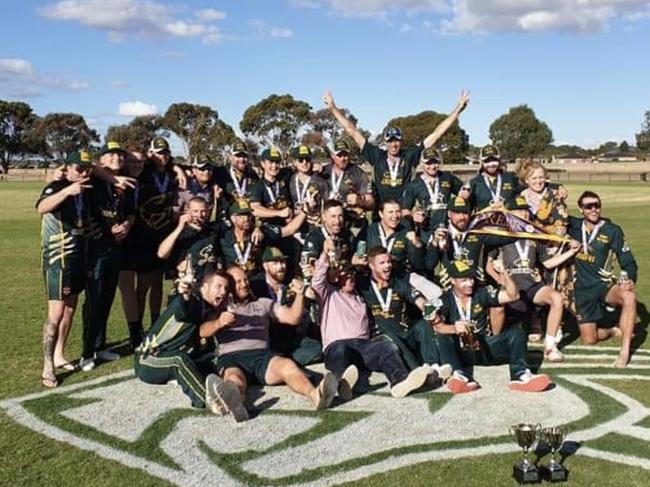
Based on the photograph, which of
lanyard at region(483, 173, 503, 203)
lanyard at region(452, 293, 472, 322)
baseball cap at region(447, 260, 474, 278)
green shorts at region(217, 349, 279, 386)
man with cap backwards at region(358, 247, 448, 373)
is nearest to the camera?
green shorts at region(217, 349, 279, 386)

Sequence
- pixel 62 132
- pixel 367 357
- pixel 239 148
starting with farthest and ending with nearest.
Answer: pixel 62 132
pixel 239 148
pixel 367 357

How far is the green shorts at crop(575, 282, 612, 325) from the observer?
8.27m

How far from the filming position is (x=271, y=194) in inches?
332

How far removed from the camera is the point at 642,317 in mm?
9727

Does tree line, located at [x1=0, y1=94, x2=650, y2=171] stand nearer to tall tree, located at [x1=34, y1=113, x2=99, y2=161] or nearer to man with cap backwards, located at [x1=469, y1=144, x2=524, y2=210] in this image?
tall tree, located at [x1=34, y1=113, x2=99, y2=161]

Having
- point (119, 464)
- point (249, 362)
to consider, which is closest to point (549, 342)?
point (249, 362)

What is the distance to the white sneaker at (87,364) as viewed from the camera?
7262 mm

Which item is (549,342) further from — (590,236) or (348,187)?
(348,187)

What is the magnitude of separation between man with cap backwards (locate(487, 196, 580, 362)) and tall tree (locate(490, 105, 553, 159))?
106m

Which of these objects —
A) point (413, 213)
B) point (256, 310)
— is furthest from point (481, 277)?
point (256, 310)

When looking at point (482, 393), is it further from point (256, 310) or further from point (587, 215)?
point (587, 215)

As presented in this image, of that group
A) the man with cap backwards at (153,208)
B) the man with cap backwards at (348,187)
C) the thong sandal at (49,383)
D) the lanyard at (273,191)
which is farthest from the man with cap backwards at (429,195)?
the thong sandal at (49,383)

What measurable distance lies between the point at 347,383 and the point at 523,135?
112282 millimetres

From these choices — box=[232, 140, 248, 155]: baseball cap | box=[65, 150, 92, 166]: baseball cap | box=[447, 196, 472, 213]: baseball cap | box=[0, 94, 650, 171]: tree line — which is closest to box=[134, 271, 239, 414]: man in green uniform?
box=[65, 150, 92, 166]: baseball cap
